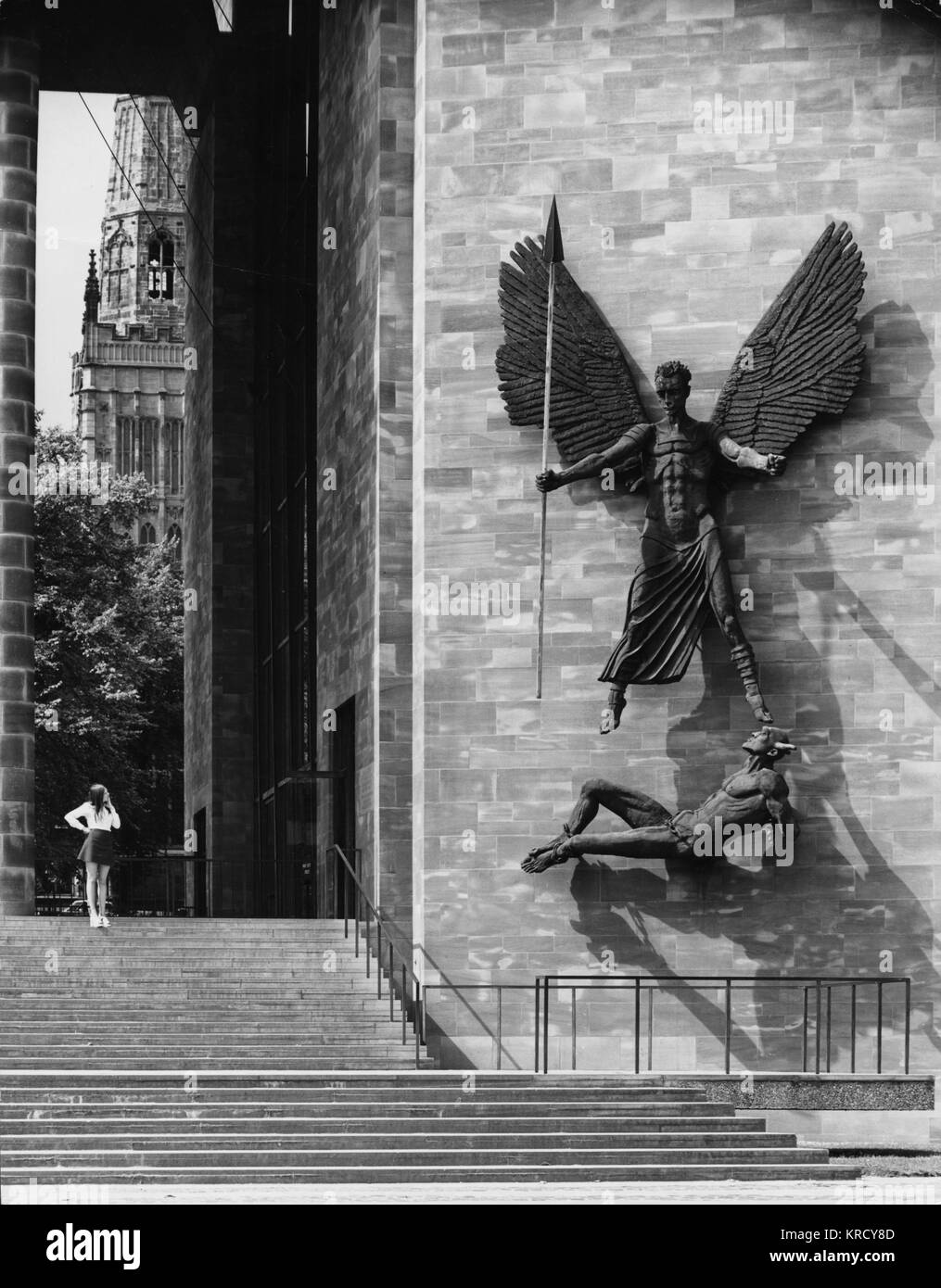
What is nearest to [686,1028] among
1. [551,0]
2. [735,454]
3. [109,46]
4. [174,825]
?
[735,454]

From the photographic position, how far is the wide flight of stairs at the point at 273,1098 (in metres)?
21.8

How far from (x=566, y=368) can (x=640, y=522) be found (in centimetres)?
198

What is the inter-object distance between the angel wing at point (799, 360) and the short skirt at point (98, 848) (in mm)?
8983

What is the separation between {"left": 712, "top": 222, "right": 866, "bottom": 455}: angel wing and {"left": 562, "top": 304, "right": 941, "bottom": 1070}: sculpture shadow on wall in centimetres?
117

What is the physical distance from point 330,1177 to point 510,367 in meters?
10.9

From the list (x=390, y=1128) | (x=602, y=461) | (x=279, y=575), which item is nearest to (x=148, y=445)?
(x=279, y=575)

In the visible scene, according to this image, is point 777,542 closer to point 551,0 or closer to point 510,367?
point 510,367

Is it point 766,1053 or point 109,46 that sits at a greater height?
point 109,46

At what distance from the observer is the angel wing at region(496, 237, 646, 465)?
28531 mm

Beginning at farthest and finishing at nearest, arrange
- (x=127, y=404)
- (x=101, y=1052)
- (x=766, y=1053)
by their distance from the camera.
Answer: (x=127, y=404) → (x=766, y=1053) → (x=101, y=1052)

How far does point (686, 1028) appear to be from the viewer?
1094 inches

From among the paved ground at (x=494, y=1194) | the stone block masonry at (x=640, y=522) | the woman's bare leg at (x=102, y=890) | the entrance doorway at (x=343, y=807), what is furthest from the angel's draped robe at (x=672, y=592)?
the paved ground at (x=494, y=1194)

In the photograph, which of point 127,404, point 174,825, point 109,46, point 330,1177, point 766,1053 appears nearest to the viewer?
point 330,1177

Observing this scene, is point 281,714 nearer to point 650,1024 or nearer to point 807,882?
point 650,1024
